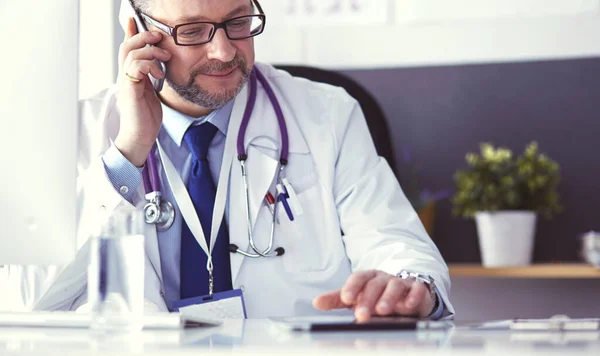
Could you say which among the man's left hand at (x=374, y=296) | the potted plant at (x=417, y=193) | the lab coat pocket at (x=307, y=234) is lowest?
the man's left hand at (x=374, y=296)

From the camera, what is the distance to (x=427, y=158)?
3037mm

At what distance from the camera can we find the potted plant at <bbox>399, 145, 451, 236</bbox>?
2852mm

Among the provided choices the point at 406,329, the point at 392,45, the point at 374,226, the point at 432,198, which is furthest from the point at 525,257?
the point at 406,329

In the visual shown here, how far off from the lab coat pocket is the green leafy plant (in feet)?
3.67

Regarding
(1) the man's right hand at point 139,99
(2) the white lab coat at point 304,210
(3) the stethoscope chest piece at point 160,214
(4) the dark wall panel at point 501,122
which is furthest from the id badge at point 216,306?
(4) the dark wall panel at point 501,122

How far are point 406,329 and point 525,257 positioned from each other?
6.45ft

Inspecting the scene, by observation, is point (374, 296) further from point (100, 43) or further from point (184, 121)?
point (100, 43)

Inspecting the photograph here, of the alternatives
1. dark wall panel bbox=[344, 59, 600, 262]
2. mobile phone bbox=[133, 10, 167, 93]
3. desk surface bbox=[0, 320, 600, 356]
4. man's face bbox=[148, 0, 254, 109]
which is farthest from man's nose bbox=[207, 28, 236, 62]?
dark wall panel bbox=[344, 59, 600, 262]

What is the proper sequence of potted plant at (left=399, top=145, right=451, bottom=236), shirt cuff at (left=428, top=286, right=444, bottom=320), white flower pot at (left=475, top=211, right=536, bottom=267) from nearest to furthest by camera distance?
shirt cuff at (left=428, top=286, right=444, bottom=320)
white flower pot at (left=475, top=211, right=536, bottom=267)
potted plant at (left=399, top=145, right=451, bottom=236)

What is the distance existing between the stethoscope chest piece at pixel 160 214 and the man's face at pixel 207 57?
10.0 inches

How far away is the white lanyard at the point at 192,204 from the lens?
5.50 feet

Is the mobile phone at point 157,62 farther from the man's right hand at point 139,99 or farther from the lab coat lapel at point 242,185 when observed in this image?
the lab coat lapel at point 242,185

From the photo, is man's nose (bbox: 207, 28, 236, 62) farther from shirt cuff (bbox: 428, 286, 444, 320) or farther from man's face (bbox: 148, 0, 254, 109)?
shirt cuff (bbox: 428, 286, 444, 320)

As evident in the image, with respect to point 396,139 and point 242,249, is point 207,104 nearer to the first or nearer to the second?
point 242,249
